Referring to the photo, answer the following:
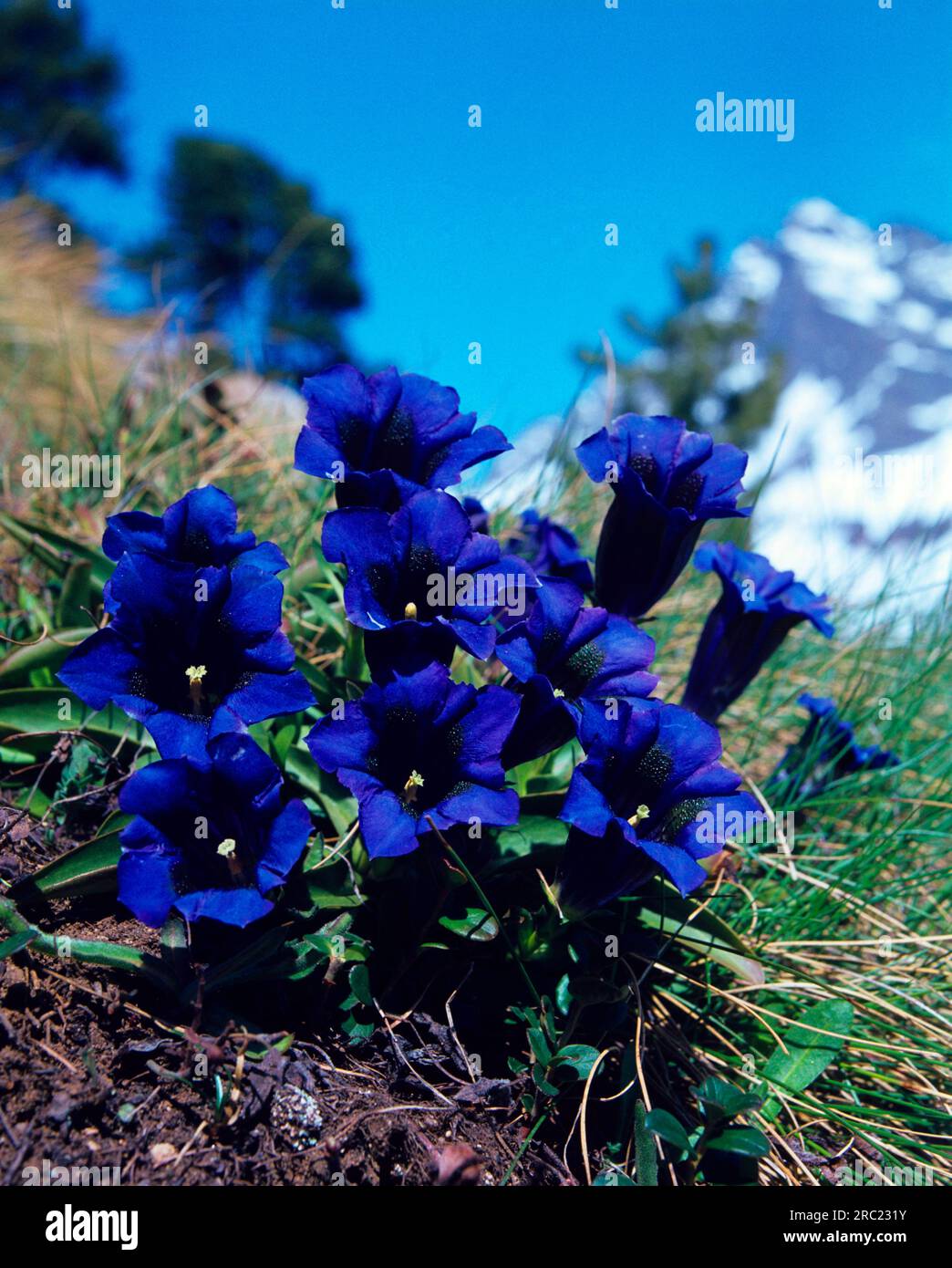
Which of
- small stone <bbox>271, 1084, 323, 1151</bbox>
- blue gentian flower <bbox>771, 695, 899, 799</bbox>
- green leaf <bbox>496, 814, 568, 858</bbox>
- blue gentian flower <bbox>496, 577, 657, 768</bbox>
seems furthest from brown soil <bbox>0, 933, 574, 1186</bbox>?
blue gentian flower <bbox>771, 695, 899, 799</bbox>

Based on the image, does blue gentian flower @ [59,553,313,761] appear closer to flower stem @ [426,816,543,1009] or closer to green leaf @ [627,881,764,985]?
flower stem @ [426,816,543,1009]

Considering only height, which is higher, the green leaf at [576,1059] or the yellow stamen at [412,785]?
the yellow stamen at [412,785]

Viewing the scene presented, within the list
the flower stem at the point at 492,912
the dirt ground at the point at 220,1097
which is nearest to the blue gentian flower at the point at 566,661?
the flower stem at the point at 492,912

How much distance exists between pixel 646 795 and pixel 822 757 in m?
1.18

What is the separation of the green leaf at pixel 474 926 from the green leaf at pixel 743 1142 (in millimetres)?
463

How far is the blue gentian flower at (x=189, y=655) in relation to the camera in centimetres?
146

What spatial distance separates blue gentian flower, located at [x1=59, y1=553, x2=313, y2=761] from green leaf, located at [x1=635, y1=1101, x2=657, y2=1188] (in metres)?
0.86

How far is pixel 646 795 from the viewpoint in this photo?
60.9 inches

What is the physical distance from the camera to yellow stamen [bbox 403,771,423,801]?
1457 millimetres

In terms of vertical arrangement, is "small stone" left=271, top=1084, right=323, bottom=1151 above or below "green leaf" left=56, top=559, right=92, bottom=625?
below

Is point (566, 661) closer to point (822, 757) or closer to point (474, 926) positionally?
point (474, 926)

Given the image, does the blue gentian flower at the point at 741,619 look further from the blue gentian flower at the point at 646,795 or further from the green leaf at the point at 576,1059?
the green leaf at the point at 576,1059

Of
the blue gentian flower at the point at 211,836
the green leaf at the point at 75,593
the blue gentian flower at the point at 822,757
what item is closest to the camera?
the blue gentian flower at the point at 211,836
